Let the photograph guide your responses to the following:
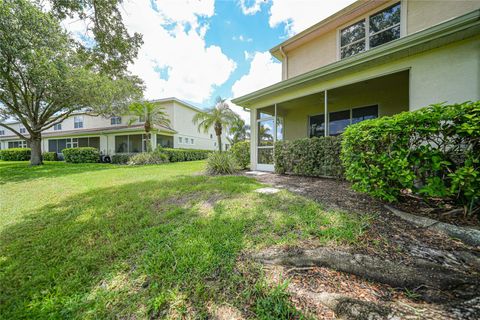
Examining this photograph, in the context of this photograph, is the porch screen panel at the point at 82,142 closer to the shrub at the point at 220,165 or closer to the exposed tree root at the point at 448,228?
the shrub at the point at 220,165

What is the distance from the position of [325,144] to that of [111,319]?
583 centimetres

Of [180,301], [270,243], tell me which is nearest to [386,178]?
[270,243]

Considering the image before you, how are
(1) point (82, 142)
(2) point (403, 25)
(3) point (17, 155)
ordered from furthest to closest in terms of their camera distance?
(3) point (17, 155) < (1) point (82, 142) < (2) point (403, 25)

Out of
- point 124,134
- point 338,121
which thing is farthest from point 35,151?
point 338,121

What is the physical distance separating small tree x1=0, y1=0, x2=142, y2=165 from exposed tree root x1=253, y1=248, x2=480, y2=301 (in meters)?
9.95

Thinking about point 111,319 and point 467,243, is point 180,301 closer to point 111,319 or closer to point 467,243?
point 111,319

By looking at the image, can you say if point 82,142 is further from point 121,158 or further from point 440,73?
point 440,73

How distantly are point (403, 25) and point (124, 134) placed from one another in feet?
65.6

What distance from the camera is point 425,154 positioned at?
267cm

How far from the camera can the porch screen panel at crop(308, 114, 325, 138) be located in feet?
29.3

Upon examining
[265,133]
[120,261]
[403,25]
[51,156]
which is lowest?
[120,261]

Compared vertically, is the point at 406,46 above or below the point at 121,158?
above

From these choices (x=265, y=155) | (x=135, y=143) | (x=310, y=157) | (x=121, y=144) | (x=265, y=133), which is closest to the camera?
(x=310, y=157)

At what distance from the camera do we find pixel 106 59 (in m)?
7.32
